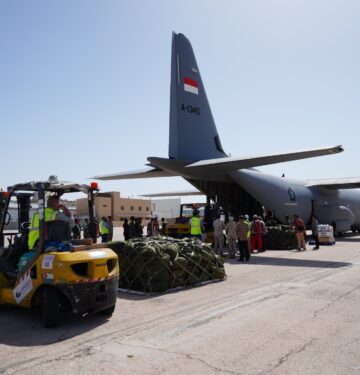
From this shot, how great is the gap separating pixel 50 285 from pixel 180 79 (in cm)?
1386

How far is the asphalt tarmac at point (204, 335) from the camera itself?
14.4 feet

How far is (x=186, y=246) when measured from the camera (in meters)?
9.54

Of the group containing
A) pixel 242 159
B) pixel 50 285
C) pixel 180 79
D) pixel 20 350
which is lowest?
pixel 20 350

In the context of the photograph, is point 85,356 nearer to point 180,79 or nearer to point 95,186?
point 95,186

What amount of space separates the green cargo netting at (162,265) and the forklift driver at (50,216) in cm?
A: 256

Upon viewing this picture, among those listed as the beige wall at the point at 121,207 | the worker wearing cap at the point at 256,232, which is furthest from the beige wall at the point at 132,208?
the worker wearing cap at the point at 256,232

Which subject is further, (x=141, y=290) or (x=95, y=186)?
(x=141, y=290)

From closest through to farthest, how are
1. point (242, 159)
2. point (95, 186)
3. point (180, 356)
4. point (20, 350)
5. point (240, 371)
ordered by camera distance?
point (240, 371), point (180, 356), point (20, 350), point (95, 186), point (242, 159)

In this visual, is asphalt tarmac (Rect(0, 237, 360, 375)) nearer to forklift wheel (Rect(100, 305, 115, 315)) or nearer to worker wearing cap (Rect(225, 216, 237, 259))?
forklift wheel (Rect(100, 305, 115, 315))

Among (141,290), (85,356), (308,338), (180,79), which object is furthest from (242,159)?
(85,356)

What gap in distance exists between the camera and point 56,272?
580 centimetres

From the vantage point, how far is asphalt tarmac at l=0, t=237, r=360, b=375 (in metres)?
4.39

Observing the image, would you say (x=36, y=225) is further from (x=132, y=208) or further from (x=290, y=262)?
(x=132, y=208)

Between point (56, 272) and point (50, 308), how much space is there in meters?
0.57
